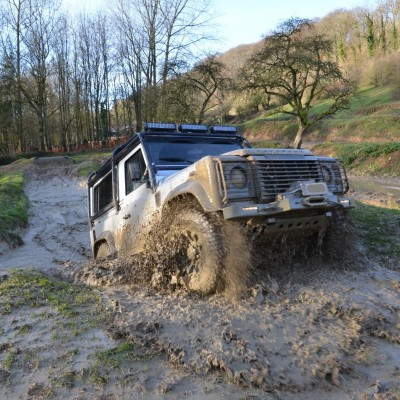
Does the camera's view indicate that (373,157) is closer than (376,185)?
No

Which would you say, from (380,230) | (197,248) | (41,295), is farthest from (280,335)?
(380,230)

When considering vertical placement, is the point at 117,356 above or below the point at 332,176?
below

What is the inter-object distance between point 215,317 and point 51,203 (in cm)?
1752

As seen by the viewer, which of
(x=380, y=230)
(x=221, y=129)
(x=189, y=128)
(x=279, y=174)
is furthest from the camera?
(x=380, y=230)

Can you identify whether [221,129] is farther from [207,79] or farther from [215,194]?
[207,79]

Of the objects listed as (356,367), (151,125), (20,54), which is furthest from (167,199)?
(20,54)

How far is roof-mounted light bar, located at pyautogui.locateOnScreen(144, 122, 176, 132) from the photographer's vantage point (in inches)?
235

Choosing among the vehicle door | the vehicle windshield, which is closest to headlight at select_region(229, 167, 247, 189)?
the vehicle door

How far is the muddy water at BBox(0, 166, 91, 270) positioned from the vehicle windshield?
4047 mm

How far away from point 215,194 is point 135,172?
1806 millimetres

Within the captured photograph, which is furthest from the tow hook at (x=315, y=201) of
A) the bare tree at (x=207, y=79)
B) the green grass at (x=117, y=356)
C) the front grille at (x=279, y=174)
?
the bare tree at (x=207, y=79)

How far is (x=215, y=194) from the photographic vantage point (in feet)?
13.9

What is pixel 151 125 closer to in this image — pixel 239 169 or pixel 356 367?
pixel 239 169

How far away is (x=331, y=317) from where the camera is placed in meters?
3.97
